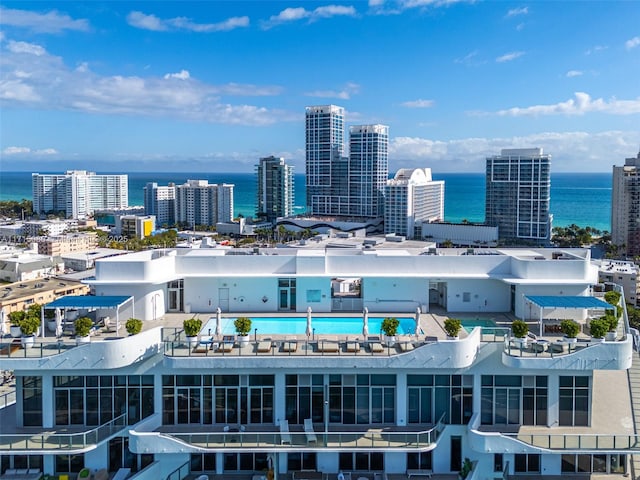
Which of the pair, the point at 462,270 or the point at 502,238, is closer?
the point at 462,270

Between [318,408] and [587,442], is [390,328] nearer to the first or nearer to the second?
[318,408]

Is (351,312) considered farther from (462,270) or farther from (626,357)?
(626,357)

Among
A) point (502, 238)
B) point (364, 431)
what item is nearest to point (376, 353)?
point (364, 431)

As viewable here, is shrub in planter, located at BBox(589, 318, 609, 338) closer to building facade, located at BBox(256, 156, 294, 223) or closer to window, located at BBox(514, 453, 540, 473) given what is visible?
window, located at BBox(514, 453, 540, 473)

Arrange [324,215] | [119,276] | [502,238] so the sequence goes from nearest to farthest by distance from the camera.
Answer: [119,276] < [502,238] < [324,215]

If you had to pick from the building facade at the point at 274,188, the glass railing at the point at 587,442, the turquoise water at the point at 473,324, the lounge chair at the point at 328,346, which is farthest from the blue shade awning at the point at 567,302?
the building facade at the point at 274,188

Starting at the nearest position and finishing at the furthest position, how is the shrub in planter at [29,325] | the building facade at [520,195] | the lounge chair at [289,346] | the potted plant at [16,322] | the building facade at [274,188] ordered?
1. the lounge chair at [289,346]
2. the shrub in planter at [29,325]
3. the potted plant at [16,322]
4. the building facade at [520,195]
5. the building facade at [274,188]

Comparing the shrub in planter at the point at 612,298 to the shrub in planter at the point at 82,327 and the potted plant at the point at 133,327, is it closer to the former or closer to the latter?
the potted plant at the point at 133,327
